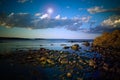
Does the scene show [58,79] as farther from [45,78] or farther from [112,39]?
[112,39]

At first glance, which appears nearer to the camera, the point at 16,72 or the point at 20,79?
the point at 20,79

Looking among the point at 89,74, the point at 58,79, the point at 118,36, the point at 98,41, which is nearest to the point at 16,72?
the point at 58,79

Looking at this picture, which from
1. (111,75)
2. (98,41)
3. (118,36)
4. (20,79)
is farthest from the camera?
(98,41)

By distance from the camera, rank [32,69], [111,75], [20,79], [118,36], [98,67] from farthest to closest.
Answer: [118,36], [98,67], [32,69], [111,75], [20,79]

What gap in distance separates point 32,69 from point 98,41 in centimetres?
3383

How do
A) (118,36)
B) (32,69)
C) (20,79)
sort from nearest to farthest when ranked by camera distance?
(20,79), (32,69), (118,36)

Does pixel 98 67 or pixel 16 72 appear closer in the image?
pixel 16 72

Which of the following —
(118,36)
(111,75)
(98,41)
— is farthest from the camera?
(98,41)

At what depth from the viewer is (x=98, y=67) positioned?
44.9 ft

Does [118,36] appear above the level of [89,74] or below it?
above

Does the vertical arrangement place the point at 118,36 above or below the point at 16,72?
above

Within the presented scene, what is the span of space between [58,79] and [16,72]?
3.63 meters

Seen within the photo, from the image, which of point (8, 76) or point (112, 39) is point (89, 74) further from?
point (112, 39)

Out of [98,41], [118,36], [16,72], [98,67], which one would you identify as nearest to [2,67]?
[16,72]
